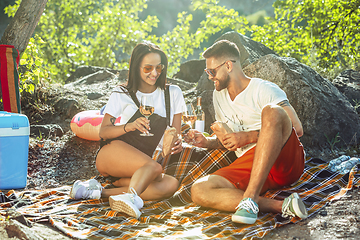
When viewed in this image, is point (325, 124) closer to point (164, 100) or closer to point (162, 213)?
point (164, 100)

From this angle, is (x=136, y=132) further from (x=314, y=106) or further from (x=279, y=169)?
(x=314, y=106)

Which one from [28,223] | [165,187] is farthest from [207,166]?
[28,223]

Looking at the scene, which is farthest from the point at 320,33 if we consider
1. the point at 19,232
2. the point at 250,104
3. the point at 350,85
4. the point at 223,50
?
the point at 19,232

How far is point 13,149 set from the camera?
3305 millimetres

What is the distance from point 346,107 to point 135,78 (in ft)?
10.9

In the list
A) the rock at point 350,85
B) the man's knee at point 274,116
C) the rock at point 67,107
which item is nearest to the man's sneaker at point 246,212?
the man's knee at point 274,116

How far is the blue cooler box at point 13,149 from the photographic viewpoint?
326cm

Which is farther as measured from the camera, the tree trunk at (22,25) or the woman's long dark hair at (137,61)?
the tree trunk at (22,25)

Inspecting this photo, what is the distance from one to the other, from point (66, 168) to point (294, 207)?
3.36m

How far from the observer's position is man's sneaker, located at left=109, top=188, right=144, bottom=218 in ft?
7.82

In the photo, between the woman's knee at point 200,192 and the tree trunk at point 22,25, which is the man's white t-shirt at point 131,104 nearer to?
the woman's knee at point 200,192

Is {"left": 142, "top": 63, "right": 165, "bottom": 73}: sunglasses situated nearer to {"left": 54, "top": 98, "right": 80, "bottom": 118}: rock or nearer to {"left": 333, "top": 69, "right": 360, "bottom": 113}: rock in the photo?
{"left": 54, "top": 98, "right": 80, "bottom": 118}: rock

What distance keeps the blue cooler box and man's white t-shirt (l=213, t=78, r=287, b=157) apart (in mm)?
2246

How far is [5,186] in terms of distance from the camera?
329 cm
